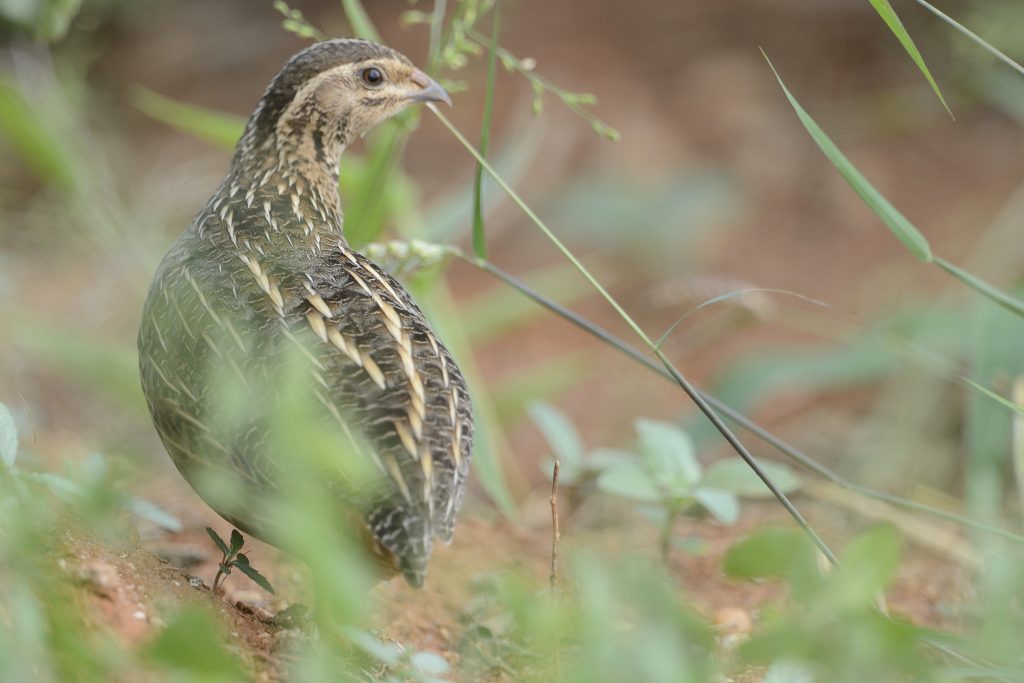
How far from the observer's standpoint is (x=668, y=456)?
10.7 feet

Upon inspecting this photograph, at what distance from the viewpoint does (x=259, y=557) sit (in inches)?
134

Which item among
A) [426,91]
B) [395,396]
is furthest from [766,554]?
[426,91]

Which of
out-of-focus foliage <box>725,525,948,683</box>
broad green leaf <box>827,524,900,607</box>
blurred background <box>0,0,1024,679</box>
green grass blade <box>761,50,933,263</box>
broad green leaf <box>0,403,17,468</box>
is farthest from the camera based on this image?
blurred background <box>0,0,1024,679</box>

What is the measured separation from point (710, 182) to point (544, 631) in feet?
22.9

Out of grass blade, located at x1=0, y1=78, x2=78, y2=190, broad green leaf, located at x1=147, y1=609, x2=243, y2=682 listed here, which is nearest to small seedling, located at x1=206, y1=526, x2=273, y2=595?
broad green leaf, located at x1=147, y1=609, x2=243, y2=682

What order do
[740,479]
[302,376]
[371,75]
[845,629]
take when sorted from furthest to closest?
[371,75]
[740,479]
[302,376]
[845,629]

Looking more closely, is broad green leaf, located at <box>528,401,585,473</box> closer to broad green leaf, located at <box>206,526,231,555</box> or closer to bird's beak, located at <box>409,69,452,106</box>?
bird's beak, located at <box>409,69,452,106</box>

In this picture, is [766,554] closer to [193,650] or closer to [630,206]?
[193,650]

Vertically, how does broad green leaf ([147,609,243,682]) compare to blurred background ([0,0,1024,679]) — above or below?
above

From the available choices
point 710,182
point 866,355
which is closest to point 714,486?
point 866,355

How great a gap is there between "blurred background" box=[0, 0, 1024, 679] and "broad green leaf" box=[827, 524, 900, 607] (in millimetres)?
2412

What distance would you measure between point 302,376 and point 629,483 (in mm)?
1050

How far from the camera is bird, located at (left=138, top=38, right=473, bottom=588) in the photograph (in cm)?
240

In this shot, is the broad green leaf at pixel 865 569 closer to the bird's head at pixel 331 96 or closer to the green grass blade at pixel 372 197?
the bird's head at pixel 331 96
